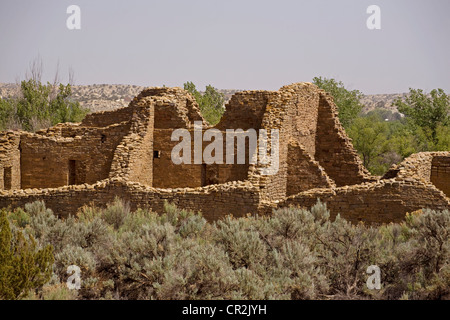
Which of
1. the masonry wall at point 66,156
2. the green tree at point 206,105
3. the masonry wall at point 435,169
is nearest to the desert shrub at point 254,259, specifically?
the masonry wall at point 435,169

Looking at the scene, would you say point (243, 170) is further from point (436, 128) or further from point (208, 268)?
Result: point (436, 128)

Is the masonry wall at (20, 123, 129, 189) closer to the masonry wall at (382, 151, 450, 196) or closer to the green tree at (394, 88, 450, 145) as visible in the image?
the masonry wall at (382, 151, 450, 196)

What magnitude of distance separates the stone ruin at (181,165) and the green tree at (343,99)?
56.0ft

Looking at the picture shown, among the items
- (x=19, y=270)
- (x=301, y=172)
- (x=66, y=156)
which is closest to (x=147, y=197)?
(x=301, y=172)

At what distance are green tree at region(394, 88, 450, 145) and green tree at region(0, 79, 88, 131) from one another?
68.2 ft

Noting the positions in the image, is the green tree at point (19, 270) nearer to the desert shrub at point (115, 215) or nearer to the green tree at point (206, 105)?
the desert shrub at point (115, 215)

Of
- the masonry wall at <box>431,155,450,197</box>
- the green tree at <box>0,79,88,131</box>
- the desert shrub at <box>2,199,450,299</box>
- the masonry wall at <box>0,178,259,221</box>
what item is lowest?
the desert shrub at <box>2,199,450,299</box>

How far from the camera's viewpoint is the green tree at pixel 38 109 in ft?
114

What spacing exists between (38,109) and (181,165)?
23.9 m

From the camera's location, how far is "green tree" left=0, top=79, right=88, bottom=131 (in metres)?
34.9

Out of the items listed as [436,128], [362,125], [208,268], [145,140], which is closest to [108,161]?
[145,140]

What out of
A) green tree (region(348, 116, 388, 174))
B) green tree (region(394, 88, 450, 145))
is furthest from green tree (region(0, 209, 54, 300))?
green tree (region(394, 88, 450, 145))

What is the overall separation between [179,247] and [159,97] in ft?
26.8

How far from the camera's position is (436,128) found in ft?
97.4
